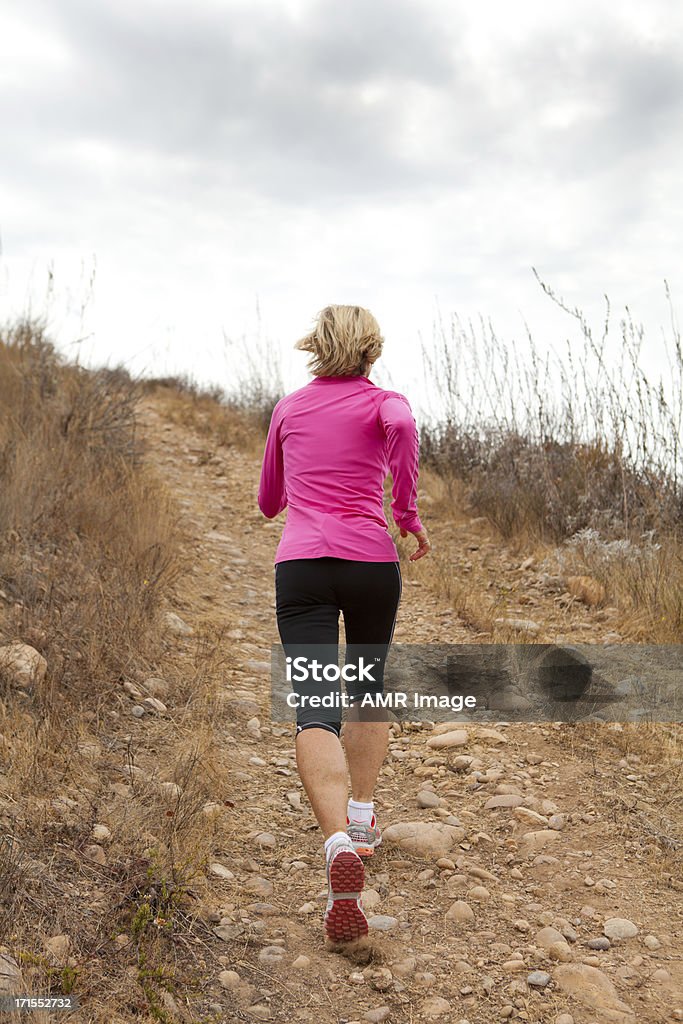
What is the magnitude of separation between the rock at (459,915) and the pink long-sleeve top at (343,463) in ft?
3.70

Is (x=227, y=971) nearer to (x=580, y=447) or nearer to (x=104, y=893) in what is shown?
(x=104, y=893)

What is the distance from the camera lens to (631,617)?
17.4 ft

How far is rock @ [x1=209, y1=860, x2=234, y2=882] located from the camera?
292 centimetres

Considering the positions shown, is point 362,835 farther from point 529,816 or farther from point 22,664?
point 22,664

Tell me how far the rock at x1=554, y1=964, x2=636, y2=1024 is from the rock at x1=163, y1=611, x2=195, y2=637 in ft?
9.95

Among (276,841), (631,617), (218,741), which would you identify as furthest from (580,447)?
(276,841)

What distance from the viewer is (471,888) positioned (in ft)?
9.70

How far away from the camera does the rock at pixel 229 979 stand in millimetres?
2369

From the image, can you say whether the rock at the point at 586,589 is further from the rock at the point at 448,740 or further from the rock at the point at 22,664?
the rock at the point at 22,664

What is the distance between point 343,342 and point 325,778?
129 centimetres

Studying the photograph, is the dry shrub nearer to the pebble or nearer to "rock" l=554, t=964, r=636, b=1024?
the pebble

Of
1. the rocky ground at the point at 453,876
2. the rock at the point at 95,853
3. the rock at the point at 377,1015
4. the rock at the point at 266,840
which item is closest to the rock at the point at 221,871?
the rocky ground at the point at 453,876

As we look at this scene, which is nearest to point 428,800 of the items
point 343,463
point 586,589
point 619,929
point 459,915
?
point 459,915

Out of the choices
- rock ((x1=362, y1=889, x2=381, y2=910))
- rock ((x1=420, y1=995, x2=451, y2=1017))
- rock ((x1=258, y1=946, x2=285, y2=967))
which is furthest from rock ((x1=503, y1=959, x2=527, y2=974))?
rock ((x1=258, y1=946, x2=285, y2=967))
